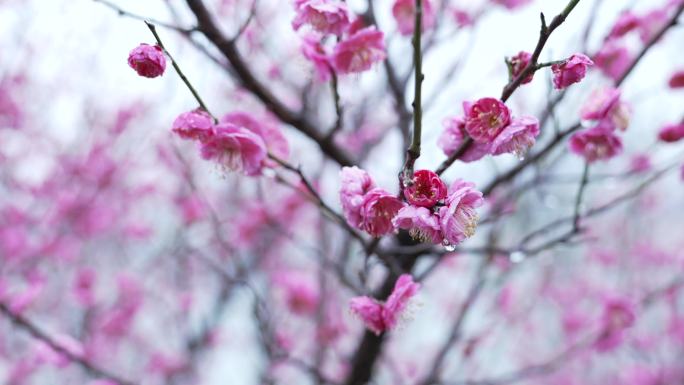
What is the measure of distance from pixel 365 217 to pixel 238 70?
83 centimetres

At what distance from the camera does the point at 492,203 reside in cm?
311

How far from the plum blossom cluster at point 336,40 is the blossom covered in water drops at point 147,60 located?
1.33ft

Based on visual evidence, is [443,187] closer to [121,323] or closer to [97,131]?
[121,323]

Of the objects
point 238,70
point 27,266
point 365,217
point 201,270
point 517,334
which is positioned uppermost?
point 517,334

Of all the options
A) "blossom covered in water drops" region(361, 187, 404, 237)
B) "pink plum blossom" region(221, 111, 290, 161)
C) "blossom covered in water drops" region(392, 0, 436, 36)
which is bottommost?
"blossom covered in water drops" region(361, 187, 404, 237)

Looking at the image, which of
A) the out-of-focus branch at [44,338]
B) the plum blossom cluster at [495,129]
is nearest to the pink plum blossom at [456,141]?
the plum blossom cluster at [495,129]

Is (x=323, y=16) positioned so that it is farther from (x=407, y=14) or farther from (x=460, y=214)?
(x=407, y=14)

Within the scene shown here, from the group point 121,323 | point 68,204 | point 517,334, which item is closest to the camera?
point 121,323

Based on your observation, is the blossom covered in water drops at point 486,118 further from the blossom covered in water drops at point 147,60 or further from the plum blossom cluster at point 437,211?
the blossom covered in water drops at point 147,60

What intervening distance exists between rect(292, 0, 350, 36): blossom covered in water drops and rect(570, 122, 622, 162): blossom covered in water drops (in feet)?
2.51

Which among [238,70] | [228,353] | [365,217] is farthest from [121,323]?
[228,353]

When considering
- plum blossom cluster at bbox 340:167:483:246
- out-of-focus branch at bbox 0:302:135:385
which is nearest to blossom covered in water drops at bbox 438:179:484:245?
plum blossom cluster at bbox 340:167:483:246

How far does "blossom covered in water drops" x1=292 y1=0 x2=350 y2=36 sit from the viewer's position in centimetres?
141

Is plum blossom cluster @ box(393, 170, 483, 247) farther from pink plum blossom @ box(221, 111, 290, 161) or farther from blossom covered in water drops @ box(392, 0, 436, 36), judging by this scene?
blossom covered in water drops @ box(392, 0, 436, 36)
